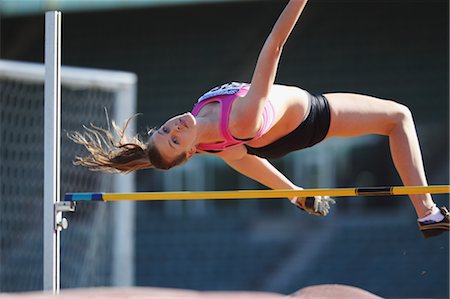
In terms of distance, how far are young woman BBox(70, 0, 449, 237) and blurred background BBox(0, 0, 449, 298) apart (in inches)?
270

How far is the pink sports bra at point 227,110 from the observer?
4.19 metres

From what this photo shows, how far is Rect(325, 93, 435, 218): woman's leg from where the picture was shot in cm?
447

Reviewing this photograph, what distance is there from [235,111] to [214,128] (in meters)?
0.14

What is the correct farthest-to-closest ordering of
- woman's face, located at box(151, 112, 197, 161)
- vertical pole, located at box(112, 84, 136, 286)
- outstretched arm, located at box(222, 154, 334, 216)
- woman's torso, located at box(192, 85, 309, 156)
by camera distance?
vertical pole, located at box(112, 84, 136, 286) < outstretched arm, located at box(222, 154, 334, 216) < woman's torso, located at box(192, 85, 309, 156) < woman's face, located at box(151, 112, 197, 161)

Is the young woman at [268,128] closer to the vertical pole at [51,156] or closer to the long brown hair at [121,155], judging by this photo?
the long brown hair at [121,155]

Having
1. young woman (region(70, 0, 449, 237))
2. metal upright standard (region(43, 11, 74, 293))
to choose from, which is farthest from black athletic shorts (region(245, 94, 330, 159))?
metal upright standard (region(43, 11, 74, 293))

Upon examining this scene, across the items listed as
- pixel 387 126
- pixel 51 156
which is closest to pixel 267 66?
pixel 387 126

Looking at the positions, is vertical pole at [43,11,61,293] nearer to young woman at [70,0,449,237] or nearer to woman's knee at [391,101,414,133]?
young woman at [70,0,449,237]

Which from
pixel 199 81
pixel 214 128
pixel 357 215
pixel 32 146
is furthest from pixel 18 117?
pixel 214 128

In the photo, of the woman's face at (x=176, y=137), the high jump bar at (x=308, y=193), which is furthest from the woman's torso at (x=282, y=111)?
the high jump bar at (x=308, y=193)

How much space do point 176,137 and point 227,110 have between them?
0.26 metres

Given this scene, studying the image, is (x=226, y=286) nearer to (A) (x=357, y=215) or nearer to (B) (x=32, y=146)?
(A) (x=357, y=215)

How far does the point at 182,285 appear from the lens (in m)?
12.3

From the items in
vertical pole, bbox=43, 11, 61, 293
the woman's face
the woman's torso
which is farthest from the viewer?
vertical pole, bbox=43, 11, 61, 293
